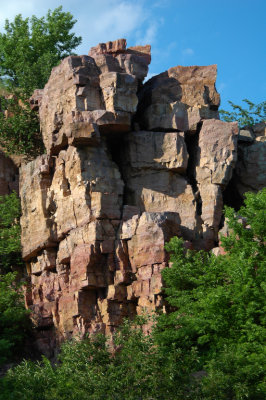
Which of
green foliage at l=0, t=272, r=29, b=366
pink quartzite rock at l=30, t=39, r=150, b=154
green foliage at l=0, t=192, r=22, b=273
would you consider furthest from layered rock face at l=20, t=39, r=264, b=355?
green foliage at l=0, t=192, r=22, b=273

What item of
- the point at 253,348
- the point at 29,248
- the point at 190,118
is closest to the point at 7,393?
the point at 253,348

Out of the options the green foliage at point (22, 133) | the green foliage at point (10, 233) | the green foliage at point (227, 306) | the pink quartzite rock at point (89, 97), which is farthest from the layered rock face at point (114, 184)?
the green foliage at point (22, 133)

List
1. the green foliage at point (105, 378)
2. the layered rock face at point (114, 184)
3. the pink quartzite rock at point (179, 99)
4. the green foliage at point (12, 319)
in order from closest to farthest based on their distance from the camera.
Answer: the green foliage at point (105, 378) → the layered rock face at point (114, 184) → the green foliage at point (12, 319) → the pink quartzite rock at point (179, 99)

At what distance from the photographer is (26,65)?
49.6 meters

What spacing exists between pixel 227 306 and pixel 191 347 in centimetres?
297

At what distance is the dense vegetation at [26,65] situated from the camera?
45281mm

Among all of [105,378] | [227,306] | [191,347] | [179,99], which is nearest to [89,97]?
[179,99]

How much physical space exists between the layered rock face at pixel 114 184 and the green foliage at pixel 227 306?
1.49 m

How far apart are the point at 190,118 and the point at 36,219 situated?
9194 millimetres

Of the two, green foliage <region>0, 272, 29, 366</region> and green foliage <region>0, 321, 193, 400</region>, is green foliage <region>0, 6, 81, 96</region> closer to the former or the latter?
green foliage <region>0, 272, 29, 366</region>

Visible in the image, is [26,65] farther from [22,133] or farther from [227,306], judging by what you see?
[227,306]

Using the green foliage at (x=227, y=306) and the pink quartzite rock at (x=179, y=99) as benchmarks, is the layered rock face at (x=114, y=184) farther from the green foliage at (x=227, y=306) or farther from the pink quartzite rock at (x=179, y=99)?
the green foliage at (x=227, y=306)

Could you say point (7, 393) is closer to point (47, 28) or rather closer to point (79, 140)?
point (79, 140)

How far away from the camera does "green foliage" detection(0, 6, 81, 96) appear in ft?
161
